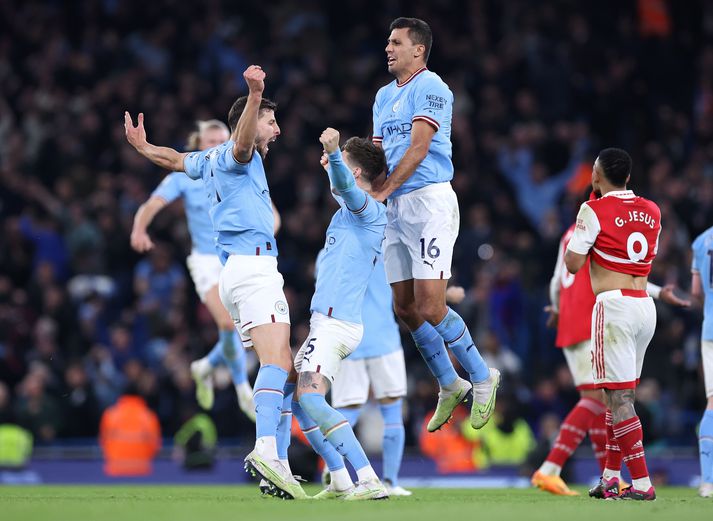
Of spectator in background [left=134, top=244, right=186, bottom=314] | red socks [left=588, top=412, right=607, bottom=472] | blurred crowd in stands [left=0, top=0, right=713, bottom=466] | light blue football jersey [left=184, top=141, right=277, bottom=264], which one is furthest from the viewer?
spectator in background [left=134, top=244, right=186, bottom=314]

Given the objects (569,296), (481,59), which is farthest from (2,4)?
(569,296)

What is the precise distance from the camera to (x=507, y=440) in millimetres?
16422

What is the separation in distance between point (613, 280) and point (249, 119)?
3.06 meters

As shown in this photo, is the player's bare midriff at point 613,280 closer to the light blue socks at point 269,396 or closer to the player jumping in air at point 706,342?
the player jumping in air at point 706,342

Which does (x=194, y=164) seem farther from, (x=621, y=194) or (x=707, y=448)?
(x=707, y=448)

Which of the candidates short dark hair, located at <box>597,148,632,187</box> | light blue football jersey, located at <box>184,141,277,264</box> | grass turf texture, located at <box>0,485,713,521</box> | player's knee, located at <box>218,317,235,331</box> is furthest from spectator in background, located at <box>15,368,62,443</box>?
short dark hair, located at <box>597,148,632,187</box>

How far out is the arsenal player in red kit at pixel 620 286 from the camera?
9.23 metres

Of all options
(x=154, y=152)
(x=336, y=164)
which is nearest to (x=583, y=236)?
(x=336, y=164)

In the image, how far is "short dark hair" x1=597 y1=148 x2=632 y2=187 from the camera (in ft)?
31.0

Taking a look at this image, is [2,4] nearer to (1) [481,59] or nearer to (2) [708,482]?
(1) [481,59]

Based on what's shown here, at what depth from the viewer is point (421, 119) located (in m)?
9.43

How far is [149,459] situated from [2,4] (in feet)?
33.9

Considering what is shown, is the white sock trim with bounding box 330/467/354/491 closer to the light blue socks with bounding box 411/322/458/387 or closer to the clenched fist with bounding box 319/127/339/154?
the light blue socks with bounding box 411/322/458/387

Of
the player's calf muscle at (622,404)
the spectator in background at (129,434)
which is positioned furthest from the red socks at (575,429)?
the spectator in background at (129,434)
